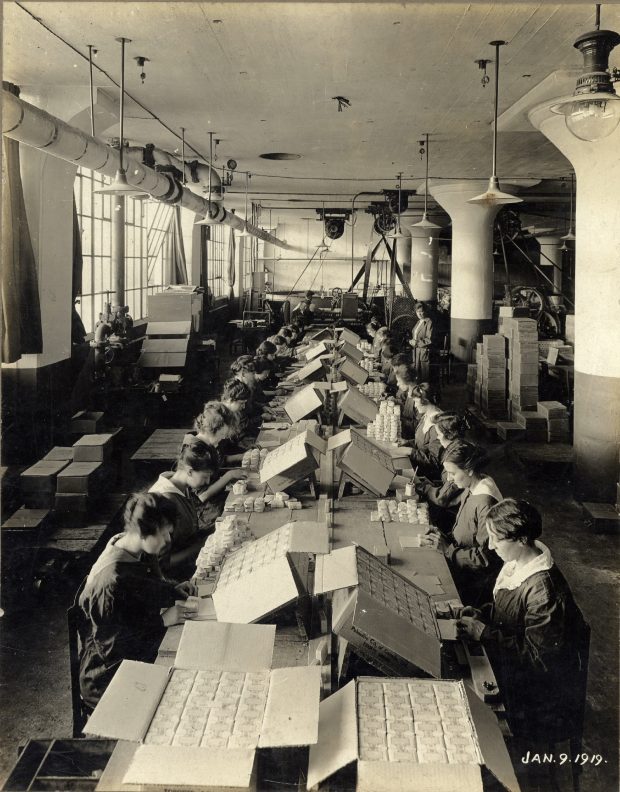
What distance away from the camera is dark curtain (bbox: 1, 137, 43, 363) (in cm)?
625

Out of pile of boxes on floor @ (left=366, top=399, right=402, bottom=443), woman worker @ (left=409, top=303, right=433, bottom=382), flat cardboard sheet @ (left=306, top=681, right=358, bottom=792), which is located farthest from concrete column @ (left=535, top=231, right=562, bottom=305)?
flat cardboard sheet @ (left=306, top=681, right=358, bottom=792)

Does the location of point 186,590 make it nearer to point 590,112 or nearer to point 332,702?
point 332,702

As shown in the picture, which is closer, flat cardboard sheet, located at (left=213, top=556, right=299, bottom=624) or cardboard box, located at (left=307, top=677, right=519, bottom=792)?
cardboard box, located at (left=307, top=677, right=519, bottom=792)

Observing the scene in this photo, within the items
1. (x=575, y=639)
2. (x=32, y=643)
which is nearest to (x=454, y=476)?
(x=575, y=639)

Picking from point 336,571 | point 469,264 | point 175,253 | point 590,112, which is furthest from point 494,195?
point 175,253

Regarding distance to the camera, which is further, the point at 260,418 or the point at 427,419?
the point at 260,418

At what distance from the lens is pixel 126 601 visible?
2.83 m

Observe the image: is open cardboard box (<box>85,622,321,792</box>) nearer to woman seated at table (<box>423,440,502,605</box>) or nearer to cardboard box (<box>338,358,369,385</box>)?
woman seated at table (<box>423,440,502,605</box>)

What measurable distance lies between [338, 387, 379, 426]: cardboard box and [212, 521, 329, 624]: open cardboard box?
3.36m

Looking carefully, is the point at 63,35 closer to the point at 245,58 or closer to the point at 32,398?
the point at 245,58

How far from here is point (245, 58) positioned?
553 centimetres

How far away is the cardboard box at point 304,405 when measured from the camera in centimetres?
632

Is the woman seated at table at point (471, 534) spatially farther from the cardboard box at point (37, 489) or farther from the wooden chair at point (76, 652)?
the cardboard box at point (37, 489)

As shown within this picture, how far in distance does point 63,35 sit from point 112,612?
13.5ft
